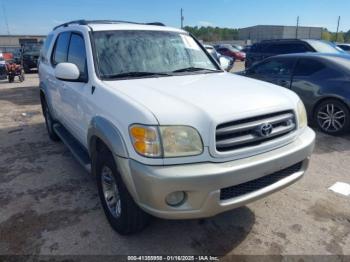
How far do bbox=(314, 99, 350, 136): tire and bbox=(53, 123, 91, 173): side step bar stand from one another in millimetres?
4458

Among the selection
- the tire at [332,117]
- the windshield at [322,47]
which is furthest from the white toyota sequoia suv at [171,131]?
the windshield at [322,47]

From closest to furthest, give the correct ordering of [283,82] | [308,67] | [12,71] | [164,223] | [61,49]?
[164,223], [61,49], [308,67], [283,82], [12,71]

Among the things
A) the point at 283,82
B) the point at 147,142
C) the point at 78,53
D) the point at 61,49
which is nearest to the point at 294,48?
the point at 283,82

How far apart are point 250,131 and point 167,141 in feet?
2.32

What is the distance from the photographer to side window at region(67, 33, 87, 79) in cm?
353

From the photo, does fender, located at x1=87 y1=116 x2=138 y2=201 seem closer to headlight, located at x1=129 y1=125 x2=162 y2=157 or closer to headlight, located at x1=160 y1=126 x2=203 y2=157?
headlight, located at x1=129 y1=125 x2=162 y2=157

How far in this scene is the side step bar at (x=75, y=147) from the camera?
3.62 m

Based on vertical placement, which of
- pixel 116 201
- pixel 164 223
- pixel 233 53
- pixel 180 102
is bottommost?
pixel 233 53

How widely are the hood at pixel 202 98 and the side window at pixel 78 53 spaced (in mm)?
566

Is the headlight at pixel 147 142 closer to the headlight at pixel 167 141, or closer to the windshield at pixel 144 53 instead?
the headlight at pixel 167 141

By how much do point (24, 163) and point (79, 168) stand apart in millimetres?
918

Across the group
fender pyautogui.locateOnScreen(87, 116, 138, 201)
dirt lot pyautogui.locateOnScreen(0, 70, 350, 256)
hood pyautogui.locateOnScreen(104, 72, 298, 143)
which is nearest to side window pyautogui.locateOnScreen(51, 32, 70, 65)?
dirt lot pyautogui.locateOnScreen(0, 70, 350, 256)

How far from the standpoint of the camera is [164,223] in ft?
10.6

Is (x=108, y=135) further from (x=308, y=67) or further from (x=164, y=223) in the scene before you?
(x=308, y=67)
